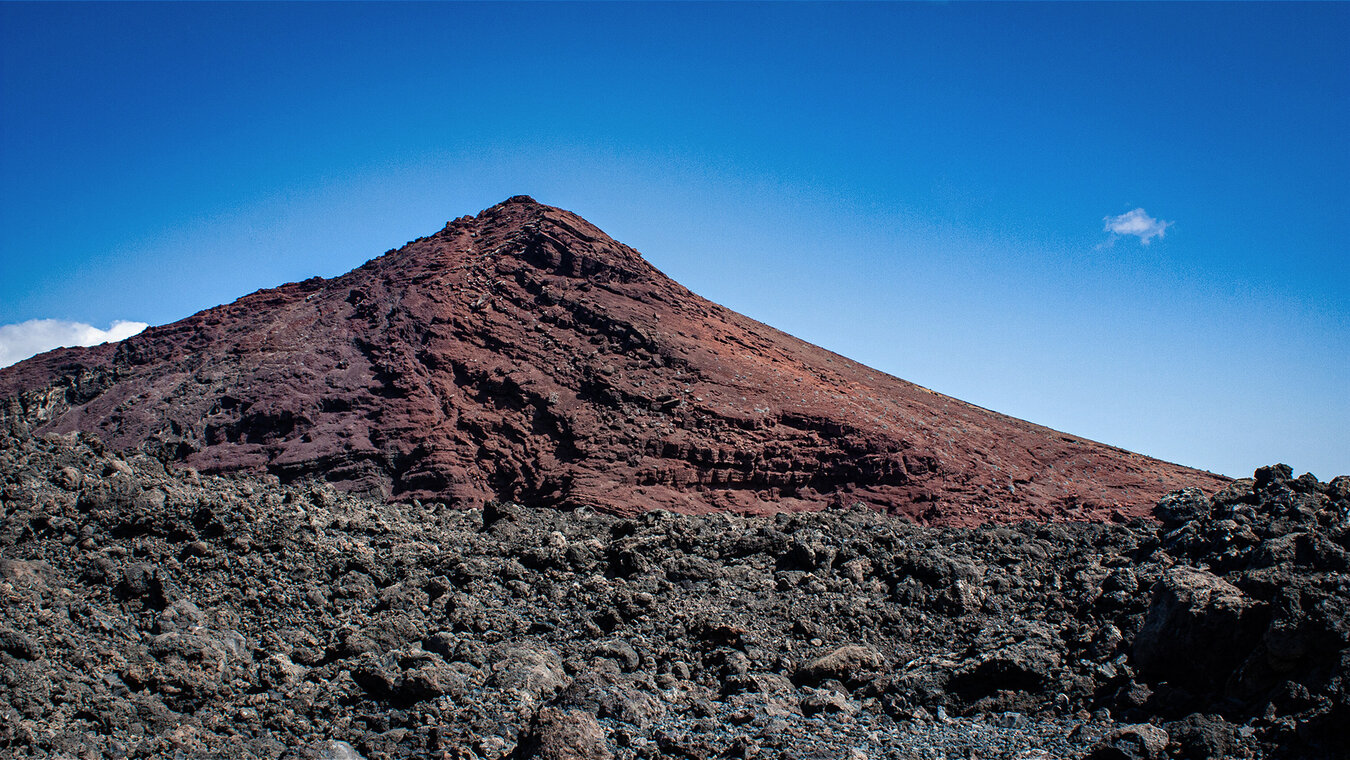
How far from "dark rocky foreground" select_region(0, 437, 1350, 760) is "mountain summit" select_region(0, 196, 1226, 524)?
1932mm

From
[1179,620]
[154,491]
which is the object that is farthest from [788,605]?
[154,491]

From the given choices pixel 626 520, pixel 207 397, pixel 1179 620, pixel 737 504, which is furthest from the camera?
pixel 207 397

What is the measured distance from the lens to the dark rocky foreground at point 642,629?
7.37 m

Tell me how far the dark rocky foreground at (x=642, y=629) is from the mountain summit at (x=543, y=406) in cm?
193

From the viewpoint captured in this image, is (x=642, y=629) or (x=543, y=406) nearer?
(x=642, y=629)

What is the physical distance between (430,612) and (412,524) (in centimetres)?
378

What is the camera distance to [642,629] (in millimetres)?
10719

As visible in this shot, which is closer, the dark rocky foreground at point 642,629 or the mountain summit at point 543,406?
the dark rocky foreground at point 642,629

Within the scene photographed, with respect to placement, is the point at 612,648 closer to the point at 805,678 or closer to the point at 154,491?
the point at 805,678

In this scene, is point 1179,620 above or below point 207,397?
above

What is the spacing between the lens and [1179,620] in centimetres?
843

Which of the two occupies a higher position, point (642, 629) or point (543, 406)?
point (543, 406)

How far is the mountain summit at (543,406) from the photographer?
54.8 ft

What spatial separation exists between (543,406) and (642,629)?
8.19 metres
